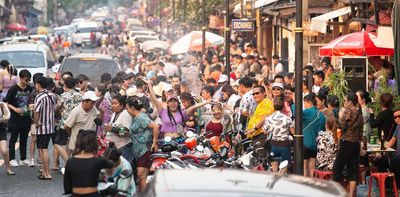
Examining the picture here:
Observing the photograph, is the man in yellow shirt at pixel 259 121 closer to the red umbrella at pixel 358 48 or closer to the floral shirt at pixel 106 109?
the floral shirt at pixel 106 109

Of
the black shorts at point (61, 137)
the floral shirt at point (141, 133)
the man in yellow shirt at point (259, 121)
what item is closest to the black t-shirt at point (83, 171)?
the floral shirt at point (141, 133)

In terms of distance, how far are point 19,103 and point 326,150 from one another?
6.45m

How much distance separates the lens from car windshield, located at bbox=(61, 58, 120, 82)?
29938 mm

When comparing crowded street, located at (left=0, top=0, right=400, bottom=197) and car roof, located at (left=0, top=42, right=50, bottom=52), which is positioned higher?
car roof, located at (left=0, top=42, right=50, bottom=52)

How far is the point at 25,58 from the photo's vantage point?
34.8m

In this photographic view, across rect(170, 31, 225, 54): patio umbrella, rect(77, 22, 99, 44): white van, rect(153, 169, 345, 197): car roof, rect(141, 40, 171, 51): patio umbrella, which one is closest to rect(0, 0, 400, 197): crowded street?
rect(153, 169, 345, 197): car roof

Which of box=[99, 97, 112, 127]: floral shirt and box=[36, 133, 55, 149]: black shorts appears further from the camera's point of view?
box=[36, 133, 55, 149]: black shorts

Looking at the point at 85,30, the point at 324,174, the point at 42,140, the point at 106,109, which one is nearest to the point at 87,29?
the point at 85,30

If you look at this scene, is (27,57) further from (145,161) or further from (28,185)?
(145,161)

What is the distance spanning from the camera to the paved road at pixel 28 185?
17078 millimetres

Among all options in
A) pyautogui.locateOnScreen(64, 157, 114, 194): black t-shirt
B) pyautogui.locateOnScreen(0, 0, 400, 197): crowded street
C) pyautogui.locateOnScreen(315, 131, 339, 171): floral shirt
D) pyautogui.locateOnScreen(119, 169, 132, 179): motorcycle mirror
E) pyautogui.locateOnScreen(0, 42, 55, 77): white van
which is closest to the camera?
pyautogui.locateOnScreen(64, 157, 114, 194): black t-shirt

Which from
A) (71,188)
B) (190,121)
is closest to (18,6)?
(190,121)

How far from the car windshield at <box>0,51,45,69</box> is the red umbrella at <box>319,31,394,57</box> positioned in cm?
1429

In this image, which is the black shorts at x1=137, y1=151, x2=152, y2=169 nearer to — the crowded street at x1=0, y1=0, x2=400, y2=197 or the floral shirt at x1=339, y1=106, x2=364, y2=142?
the crowded street at x1=0, y1=0, x2=400, y2=197
